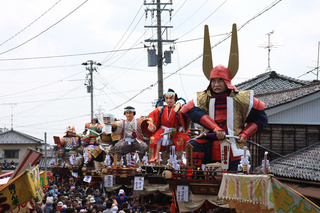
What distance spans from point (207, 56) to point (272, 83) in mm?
14140

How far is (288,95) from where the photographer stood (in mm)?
20391

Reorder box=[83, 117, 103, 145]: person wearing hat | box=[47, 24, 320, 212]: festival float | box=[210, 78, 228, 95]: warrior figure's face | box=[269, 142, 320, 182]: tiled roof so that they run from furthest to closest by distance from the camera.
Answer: box=[83, 117, 103, 145]: person wearing hat
box=[210, 78, 228, 95]: warrior figure's face
box=[269, 142, 320, 182]: tiled roof
box=[47, 24, 320, 212]: festival float

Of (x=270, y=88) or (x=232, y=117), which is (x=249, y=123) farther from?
(x=270, y=88)

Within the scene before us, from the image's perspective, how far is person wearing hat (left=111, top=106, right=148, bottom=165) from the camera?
20.5 m

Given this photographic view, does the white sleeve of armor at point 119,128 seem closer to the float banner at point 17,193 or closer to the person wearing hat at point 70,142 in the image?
the person wearing hat at point 70,142

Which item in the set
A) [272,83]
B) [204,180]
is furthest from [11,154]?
[204,180]

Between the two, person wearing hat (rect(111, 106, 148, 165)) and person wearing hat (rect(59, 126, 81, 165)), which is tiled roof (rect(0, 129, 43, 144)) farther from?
person wearing hat (rect(111, 106, 148, 165))

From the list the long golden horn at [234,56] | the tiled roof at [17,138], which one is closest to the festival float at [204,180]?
the long golden horn at [234,56]

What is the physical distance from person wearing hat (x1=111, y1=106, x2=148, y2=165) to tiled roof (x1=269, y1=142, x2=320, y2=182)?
6013mm

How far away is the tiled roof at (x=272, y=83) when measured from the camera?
26.7 metres

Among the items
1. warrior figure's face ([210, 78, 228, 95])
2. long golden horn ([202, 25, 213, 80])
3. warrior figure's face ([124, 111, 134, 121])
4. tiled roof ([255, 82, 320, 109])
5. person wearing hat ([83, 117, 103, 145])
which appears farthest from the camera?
person wearing hat ([83, 117, 103, 145])

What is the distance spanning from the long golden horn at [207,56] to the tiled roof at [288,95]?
15.3ft

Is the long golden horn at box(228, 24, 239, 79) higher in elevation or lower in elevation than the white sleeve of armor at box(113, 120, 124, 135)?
higher

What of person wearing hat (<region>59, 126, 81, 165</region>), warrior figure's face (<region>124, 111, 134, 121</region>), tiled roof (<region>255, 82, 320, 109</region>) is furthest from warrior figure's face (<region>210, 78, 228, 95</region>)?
person wearing hat (<region>59, 126, 81, 165</region>)
